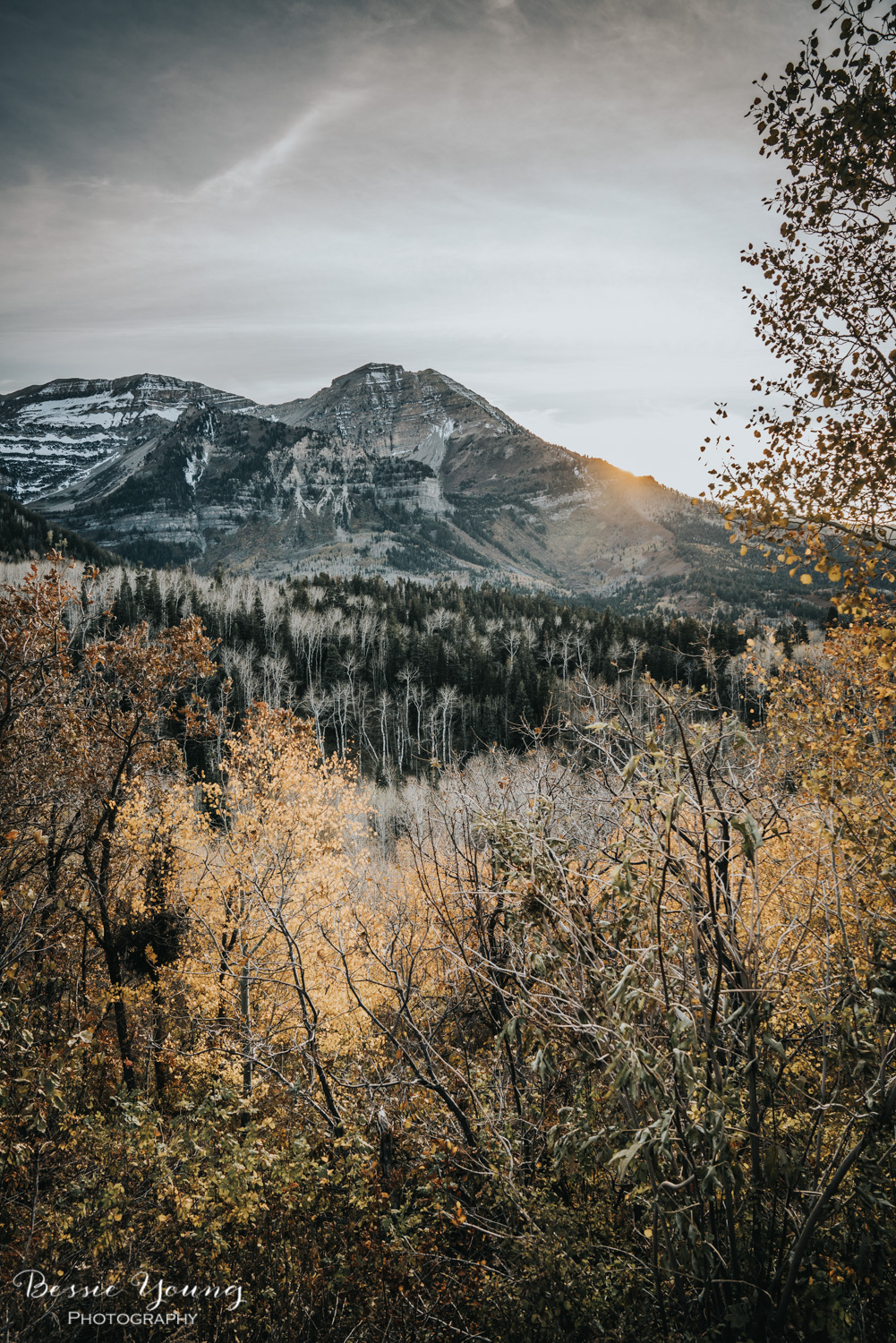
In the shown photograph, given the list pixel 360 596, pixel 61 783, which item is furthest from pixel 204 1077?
pixel 360 596

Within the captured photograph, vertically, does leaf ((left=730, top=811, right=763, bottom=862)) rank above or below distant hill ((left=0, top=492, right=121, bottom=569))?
below

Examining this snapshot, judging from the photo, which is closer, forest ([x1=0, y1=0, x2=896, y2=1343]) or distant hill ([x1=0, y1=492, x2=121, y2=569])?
forest ([x1=0, y1=0, x2=896, y2=1343])

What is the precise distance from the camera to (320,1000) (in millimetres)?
16094

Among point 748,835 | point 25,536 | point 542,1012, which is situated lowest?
point 542,1012

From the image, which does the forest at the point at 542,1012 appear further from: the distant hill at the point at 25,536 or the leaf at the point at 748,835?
the distant hill at the point at 25,536

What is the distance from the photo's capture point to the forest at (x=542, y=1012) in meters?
4.17

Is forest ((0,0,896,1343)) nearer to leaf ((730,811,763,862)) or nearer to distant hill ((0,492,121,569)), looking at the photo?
leaf ((730,811,763,862))

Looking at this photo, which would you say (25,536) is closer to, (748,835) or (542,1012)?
(542,1012)

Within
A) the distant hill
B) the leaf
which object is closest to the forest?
the leaf

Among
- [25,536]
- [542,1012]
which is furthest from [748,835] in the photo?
[25,536]

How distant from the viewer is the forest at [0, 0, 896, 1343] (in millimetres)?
4172

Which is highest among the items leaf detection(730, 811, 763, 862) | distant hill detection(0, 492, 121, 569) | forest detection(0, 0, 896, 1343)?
distant hill detection(0, 492, 121, 569)

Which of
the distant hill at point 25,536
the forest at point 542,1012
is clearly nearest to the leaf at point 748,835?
the forest at point 542,1012

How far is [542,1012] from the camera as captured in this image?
504 centimetres
